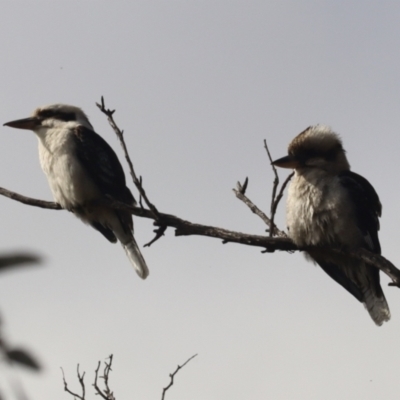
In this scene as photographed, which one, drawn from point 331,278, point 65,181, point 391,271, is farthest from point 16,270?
point 65,181

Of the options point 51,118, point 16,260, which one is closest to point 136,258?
point 51,118

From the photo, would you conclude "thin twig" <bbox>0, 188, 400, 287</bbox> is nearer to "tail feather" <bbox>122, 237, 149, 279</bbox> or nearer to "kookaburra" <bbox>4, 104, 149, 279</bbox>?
"kookaburra" <bbox>4, 104, 149, 279</bbox>

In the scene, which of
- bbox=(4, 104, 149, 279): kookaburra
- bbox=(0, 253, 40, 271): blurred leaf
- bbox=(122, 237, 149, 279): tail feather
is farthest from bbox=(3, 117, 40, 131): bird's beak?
bbox=(0, 253, 40, 271): blurred leaf

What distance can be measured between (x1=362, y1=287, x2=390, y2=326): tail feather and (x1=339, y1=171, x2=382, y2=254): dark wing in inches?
9.4

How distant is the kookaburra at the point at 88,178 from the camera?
469 cm

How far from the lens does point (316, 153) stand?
13.5 ft

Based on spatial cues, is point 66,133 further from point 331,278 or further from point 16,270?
point 16,270

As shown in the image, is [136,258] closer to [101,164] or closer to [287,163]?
[101,164]

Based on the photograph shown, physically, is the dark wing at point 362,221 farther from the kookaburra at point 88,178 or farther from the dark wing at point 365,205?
the kookaburra at point 88,178

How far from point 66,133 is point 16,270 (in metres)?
4.53

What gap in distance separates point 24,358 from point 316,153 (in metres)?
3.66

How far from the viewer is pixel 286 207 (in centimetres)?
393

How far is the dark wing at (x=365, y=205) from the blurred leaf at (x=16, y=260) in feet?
10.9

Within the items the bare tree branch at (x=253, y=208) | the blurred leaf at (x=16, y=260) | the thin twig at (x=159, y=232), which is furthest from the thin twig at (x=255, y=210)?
the blurred leaf at (x=16, y=260)
